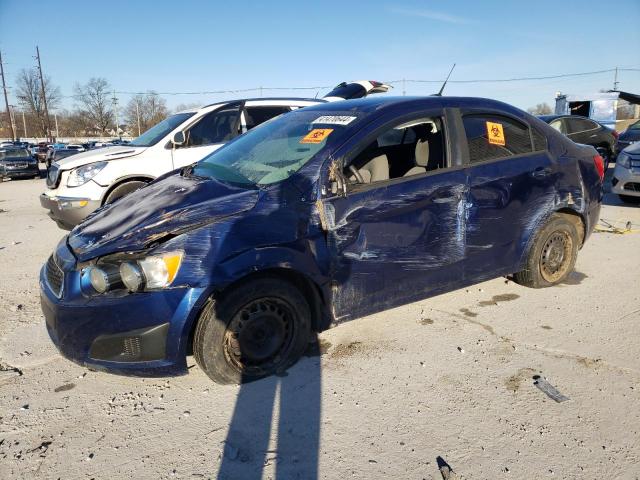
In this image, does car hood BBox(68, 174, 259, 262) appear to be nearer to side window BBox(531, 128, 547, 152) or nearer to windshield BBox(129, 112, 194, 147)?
side window BBox(531, 128, 547, 152)

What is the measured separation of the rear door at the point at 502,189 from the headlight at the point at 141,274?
2117 millimetres

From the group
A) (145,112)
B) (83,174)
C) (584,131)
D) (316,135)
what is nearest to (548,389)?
(316,135)

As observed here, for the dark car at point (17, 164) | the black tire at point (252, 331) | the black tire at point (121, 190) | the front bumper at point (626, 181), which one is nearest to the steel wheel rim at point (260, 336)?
the black tire at point (252, 331)

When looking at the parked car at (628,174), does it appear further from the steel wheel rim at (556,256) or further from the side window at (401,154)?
the side window at (401,154)

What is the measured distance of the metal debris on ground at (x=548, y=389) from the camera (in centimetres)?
265

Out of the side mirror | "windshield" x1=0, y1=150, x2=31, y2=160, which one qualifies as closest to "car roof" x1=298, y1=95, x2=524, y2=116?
the side mirror

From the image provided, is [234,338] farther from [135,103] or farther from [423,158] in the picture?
[135,103]

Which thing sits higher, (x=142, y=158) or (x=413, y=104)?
(x=413, y=104)

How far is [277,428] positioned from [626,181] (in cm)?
789

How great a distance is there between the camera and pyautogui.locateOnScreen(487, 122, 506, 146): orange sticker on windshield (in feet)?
11.8

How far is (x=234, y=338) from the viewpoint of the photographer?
2.69m

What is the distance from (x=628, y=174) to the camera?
303 inches

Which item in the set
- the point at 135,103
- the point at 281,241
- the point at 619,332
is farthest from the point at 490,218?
the point at 135,103

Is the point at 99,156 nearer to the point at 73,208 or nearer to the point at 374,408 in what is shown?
the point at 73,208
